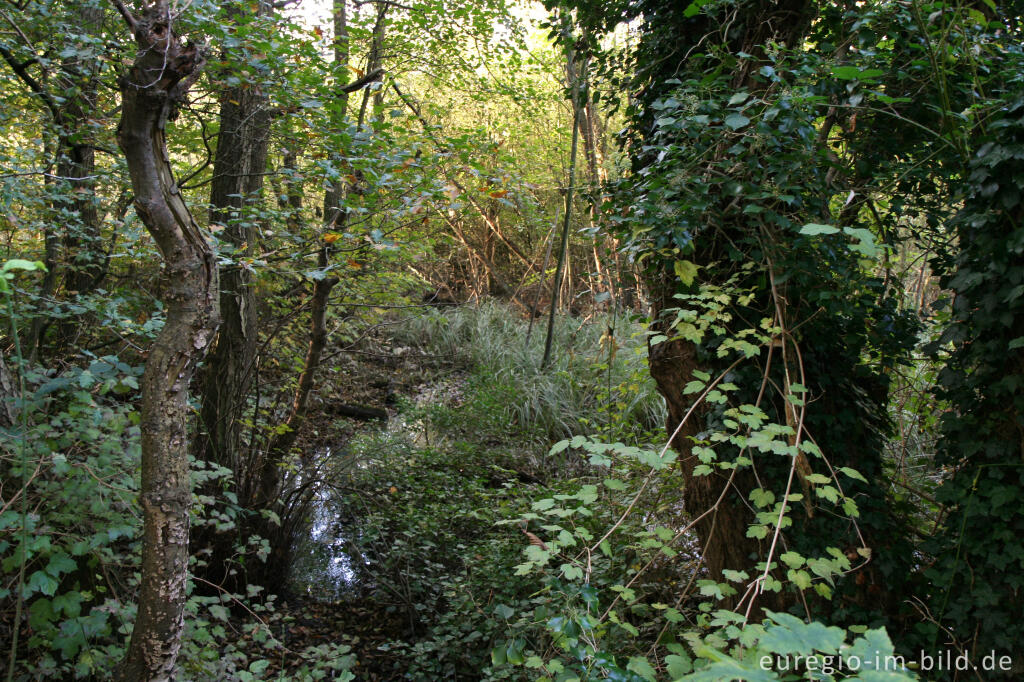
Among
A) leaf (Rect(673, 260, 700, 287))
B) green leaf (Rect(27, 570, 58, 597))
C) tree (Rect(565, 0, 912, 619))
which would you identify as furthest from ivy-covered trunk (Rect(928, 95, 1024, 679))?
green leaf (Rect(27, 570, 58, 597))

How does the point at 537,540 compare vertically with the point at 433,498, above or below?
above

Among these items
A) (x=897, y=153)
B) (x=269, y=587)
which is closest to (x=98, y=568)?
(x=269, y=587)

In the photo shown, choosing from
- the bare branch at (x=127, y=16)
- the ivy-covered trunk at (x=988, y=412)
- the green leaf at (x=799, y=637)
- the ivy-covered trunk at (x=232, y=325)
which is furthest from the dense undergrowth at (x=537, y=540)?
the bare branch at (x=127, y=16)

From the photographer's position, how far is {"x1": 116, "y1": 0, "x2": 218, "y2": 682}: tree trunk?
1.89 m

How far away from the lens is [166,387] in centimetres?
194

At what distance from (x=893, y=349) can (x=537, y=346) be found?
5.71 metres

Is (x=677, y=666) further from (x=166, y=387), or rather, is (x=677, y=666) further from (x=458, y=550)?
(x=458, y=550)

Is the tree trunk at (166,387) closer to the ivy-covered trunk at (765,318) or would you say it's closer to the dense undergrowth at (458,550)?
the dense undergrowth at (458,550)

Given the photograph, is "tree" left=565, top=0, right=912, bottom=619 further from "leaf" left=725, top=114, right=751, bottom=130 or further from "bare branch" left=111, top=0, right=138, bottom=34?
"bare branch" left=111, top=0, right=138, bottom=34

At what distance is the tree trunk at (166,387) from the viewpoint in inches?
74.5

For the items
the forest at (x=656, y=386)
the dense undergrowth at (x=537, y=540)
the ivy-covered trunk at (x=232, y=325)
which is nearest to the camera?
the dense undergrowth at (x=537, y=540)

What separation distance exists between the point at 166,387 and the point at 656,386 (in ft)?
6.56

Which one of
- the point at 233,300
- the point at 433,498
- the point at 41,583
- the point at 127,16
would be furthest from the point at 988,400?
the point at 233,300

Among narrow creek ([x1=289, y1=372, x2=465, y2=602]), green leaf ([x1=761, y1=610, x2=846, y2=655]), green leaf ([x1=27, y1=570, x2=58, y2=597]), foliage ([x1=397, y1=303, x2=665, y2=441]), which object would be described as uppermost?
green leaf ([x1=761, y1=610, x2=846, y2=655])
